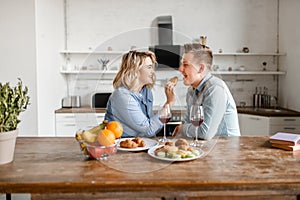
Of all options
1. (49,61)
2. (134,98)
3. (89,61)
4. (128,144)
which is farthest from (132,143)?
(89,61)

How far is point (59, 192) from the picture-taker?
1249mm

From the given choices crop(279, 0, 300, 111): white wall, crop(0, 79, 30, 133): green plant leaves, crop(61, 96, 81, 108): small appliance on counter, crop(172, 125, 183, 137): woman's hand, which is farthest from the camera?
crop(61, 96, 81, 108): small appliance on counter

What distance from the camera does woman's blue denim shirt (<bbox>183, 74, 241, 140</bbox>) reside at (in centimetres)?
184

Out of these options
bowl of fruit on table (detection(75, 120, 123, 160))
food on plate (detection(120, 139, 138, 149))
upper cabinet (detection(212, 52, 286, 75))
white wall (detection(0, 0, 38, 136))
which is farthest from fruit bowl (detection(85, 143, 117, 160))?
upper cabinet (detection(212, 52, 286, 75))

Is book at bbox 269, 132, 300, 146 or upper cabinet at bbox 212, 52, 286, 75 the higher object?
upper cabinet at bbox 212, 52, 286, 75

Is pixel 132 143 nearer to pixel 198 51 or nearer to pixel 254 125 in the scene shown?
pixel 198 51

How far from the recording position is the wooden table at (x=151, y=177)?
1248 mm

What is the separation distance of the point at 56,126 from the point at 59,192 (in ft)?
10.3

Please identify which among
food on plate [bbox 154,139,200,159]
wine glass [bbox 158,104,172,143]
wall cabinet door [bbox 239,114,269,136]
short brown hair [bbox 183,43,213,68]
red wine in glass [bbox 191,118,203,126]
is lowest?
wall cabinet door [bbox 239,114,269,136]

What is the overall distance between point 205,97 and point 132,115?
0.44 m

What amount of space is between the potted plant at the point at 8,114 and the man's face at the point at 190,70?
904 millimetres

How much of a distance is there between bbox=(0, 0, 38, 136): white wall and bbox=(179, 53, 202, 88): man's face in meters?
2.16

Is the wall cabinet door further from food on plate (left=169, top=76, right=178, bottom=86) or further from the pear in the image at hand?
the pear

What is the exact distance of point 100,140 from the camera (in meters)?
1.48
